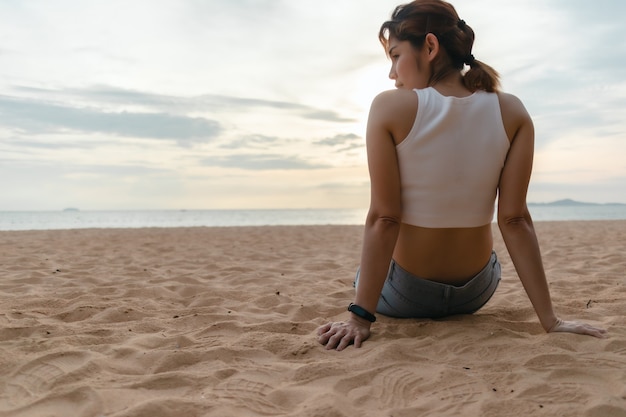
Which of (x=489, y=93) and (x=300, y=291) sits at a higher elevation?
(x=489, y=93)

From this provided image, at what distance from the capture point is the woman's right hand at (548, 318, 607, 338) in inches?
86.1

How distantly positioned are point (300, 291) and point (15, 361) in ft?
6.72

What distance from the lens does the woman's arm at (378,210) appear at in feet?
6.77

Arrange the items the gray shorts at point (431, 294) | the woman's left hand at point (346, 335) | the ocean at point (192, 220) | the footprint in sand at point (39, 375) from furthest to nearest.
→ the ocean at point (192, 220), the gray shorts at point (431, 294), the woman's left hand at point (346, 335), the footprint in sand at point (39, 375)

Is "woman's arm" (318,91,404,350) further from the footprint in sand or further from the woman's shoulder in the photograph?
the footprint in sand

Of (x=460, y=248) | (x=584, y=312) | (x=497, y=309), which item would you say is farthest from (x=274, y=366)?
(x=584, y=312)

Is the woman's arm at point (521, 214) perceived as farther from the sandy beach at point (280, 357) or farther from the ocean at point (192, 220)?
the ocean at point (192, 220)

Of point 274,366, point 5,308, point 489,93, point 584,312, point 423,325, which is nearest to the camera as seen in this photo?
point 274,366

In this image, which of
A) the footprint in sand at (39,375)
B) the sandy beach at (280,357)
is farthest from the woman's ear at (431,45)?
the footprint in sand at (39,375)

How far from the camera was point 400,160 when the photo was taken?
210cm

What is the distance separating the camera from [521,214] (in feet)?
7.12

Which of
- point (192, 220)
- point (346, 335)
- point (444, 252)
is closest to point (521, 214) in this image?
point (444, 252)

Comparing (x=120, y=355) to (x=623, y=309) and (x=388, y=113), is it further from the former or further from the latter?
(x=623, y=309)

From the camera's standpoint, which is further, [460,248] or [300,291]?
[300,291]
